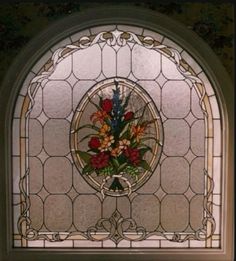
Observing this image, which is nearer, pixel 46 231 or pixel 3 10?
pixel 3 10

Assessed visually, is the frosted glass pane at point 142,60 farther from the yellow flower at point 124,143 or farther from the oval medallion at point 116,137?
the yellow flower at point 124,143

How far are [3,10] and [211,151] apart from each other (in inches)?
37.5

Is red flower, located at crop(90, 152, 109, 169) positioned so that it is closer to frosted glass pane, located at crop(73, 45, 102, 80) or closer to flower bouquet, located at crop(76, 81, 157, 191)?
flower bouquet, located at crop(76, 81, 157, 191)

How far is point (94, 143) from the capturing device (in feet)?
6.22

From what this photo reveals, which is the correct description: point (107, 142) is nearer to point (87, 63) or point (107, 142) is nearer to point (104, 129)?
point (104, 129)

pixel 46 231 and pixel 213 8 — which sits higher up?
pixel 213 8

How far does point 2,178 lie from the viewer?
72.4 inches

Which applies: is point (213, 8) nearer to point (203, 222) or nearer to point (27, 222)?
point (203, 222)

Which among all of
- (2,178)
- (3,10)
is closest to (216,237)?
A: (2,178)

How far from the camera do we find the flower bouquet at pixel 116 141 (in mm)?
1890

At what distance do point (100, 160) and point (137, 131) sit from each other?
18cm

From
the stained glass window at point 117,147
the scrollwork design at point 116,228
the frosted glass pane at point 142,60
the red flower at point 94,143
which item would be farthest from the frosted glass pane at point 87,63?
the scrollwork design at point 116,228

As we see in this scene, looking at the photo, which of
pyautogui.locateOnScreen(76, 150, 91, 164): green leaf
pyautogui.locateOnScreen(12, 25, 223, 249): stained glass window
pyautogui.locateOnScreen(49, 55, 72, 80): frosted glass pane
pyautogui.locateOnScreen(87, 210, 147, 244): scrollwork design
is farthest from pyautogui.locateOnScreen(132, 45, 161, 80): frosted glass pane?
pyautogui.locateOnScreen(87, 210, 147, 244): scrollwork design

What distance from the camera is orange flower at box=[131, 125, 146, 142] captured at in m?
1.89
